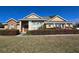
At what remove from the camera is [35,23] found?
549 centimetres

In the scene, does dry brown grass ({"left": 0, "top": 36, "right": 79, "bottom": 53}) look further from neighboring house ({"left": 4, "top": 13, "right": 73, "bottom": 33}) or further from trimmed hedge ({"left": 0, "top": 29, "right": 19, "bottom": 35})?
neighboring house ({"left": 4, "top": 13, "right": 73, "bottom": 33})

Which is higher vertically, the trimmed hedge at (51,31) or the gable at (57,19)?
the gable at (57,19)

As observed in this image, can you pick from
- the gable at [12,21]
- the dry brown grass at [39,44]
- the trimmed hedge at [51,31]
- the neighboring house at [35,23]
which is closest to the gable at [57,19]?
the neighboring house at [35,23]

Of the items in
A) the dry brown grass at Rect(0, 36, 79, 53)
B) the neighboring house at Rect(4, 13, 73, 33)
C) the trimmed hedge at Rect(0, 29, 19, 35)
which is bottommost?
the dry brown grass at Rect(0, 36, 79, 53)

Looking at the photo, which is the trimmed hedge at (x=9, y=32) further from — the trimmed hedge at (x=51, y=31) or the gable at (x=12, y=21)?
the trimmed hedge at (x=51, y=31)

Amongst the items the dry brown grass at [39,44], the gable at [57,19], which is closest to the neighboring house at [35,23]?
the gable at [57,19]

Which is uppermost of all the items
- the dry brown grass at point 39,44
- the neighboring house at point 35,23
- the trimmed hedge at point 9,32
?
the neighboring house at point 35,23

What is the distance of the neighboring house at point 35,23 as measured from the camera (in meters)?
5.42

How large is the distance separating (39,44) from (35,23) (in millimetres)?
532

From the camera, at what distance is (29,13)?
214 inches

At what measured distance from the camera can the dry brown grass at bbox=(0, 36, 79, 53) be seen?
5328mm

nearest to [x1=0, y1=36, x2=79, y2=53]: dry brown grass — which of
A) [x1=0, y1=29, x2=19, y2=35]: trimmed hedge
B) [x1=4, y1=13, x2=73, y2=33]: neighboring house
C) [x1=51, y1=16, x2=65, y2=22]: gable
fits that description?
[x1=0, y1=29, x2=19, y2=35]: trimmed hedge

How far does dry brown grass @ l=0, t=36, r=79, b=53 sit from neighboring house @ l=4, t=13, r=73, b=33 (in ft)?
0.83

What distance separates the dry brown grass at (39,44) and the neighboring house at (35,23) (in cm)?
25
